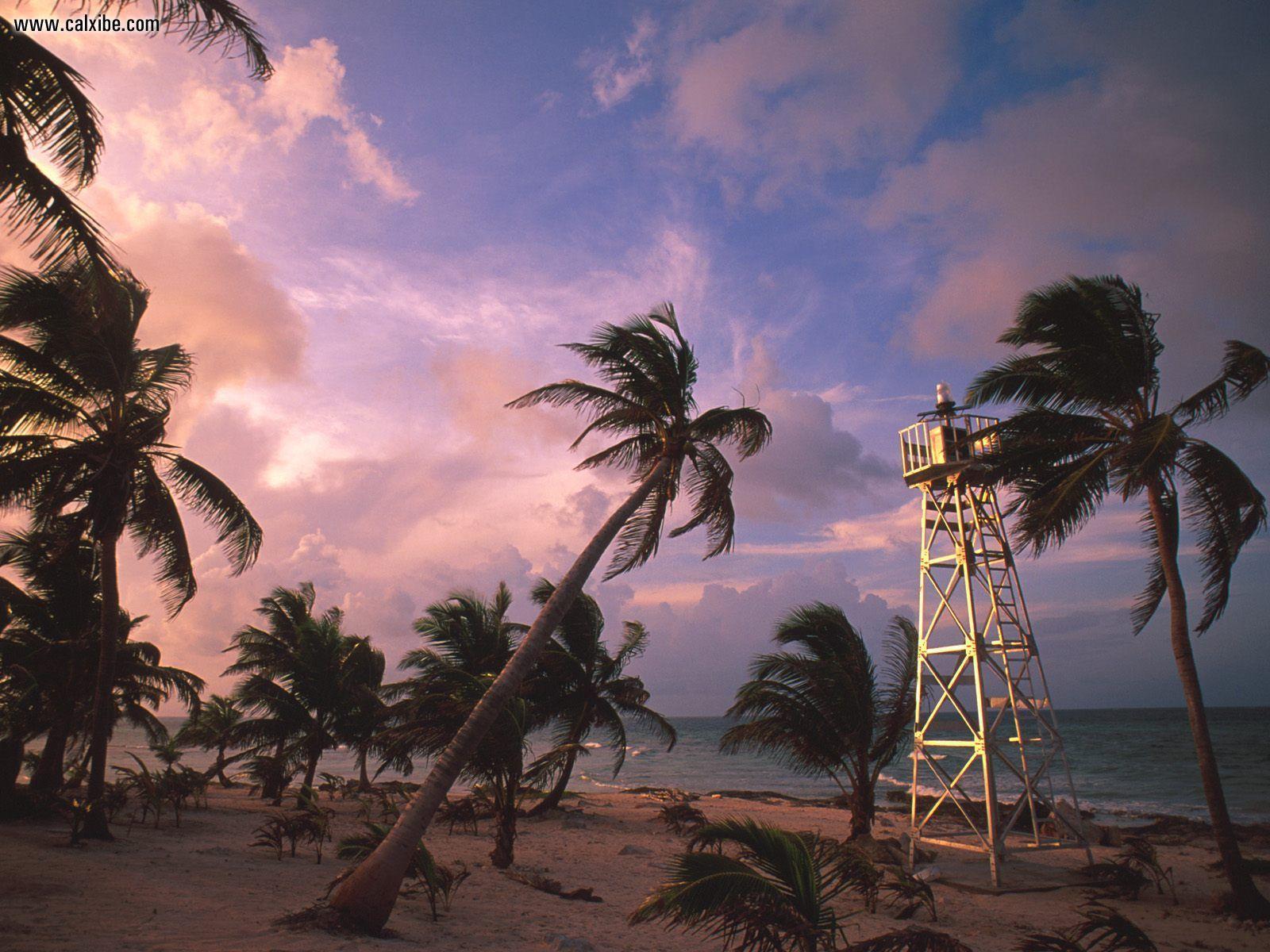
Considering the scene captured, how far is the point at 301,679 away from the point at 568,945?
1761 cm

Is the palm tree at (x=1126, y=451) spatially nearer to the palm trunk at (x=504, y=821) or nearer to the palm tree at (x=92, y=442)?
the palm trunk at (x=504, y=821)

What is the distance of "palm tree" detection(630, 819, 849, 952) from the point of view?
4543mm

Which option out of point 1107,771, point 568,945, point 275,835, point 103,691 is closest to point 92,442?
point 103,691

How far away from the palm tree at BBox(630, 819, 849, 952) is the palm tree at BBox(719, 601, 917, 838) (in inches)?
399

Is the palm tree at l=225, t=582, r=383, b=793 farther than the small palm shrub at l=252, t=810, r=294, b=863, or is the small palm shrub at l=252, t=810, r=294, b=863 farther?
the palm tree at l=225, t=582, r=383, b=793

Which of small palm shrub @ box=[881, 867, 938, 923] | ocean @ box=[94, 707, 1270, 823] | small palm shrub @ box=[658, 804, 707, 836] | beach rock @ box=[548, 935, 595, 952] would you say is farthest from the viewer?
ocean @ box=[94, 707, 1270, 823]

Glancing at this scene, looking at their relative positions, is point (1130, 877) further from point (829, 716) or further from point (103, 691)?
point (103, 691)

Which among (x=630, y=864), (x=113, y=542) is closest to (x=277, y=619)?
(x=113, y=542)

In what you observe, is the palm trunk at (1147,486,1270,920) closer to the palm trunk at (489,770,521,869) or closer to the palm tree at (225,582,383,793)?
the palm trunk at (489,770,521,869)

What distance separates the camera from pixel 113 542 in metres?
10.5

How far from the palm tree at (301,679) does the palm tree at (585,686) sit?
740 cm

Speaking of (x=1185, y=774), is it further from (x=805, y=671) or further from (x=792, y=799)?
(x=805, y=671)

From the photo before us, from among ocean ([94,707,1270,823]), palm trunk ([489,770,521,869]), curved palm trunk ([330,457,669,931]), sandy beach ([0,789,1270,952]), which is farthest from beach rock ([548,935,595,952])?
ocean ([94,707,1270,823])

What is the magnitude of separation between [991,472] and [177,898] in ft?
43.5
